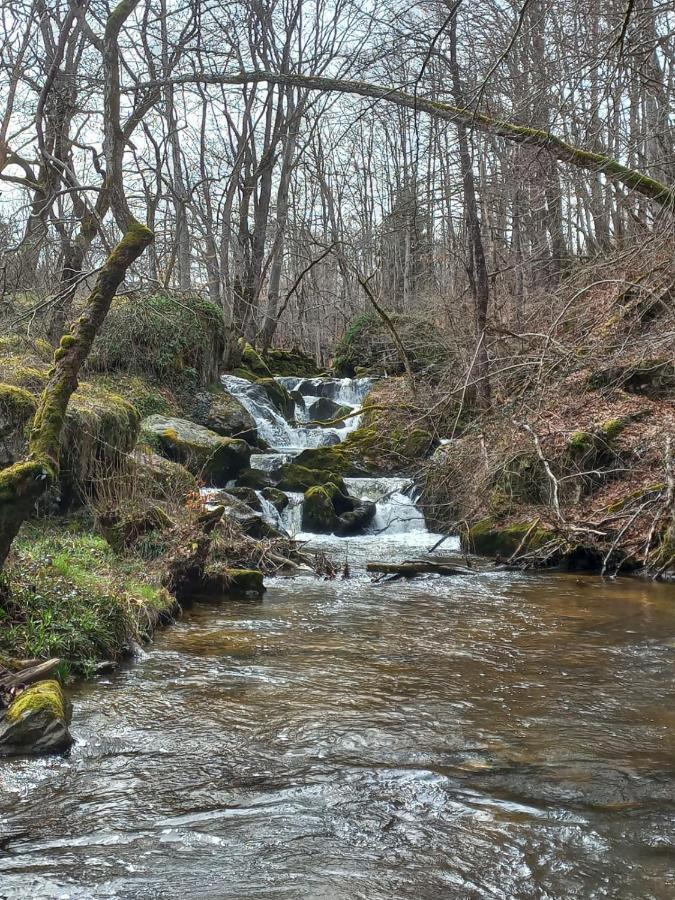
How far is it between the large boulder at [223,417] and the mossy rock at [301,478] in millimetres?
2301

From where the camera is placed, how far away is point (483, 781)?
4.44m

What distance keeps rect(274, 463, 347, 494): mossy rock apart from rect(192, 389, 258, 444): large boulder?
230 centimetres

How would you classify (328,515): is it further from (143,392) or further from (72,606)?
(72,606)

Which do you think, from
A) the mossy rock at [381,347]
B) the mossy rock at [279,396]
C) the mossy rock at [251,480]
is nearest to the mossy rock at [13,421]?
the mossy rock at [251,480]

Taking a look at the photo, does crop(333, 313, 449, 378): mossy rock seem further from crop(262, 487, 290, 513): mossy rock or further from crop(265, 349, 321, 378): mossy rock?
crop(262, 487, 290, 513): mossy rock

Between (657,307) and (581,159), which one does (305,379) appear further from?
(581,159)

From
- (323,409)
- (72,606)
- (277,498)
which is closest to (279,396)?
(323,409)

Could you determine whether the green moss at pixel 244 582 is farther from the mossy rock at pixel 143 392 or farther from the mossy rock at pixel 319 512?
the mossy rock at pixel 143 392

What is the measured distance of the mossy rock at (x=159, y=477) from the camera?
10.8 meters

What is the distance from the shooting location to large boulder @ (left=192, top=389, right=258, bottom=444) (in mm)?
18672

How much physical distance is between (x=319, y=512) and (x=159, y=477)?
3868 mm

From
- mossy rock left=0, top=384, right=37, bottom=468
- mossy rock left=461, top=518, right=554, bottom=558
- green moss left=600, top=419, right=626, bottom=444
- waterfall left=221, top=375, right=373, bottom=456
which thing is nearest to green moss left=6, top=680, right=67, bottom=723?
mossy rock left=0, top=384, right=37, bottom=468

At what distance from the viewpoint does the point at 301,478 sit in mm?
16109

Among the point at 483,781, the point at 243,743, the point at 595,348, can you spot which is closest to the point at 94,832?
the point at 243,743
